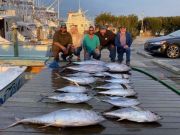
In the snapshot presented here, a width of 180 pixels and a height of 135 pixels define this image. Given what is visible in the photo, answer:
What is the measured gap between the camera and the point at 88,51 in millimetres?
14016

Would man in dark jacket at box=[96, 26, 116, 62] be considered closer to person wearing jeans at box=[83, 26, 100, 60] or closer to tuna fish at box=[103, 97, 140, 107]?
person wearing jeans at box=[83, 26, 100, 60]

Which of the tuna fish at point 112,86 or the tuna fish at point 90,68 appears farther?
the tuna fish at point 90,68

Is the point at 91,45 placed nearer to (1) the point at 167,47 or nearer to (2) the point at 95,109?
(2) the point at 95,109

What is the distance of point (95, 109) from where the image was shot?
20.7 feet

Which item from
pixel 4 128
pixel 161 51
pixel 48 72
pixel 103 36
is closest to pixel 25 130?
pixel 4 128

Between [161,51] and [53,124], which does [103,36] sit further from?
[53,124]

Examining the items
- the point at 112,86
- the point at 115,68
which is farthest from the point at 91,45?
the point at 112,86

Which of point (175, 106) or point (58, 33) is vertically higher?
point (58, 33)

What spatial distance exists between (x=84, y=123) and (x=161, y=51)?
17597mm

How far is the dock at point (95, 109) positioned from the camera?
16.9ft

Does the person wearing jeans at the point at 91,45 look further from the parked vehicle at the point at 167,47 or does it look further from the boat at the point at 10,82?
the parked vehicle at the point at 167,47

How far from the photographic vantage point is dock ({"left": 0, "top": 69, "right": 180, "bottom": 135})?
203 inches

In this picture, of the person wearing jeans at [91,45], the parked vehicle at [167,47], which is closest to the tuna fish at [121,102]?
the person wearing jeans at [91,45]

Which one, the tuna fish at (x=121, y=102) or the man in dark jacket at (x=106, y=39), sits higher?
the man in dark jacket at (x=106, y=39)
